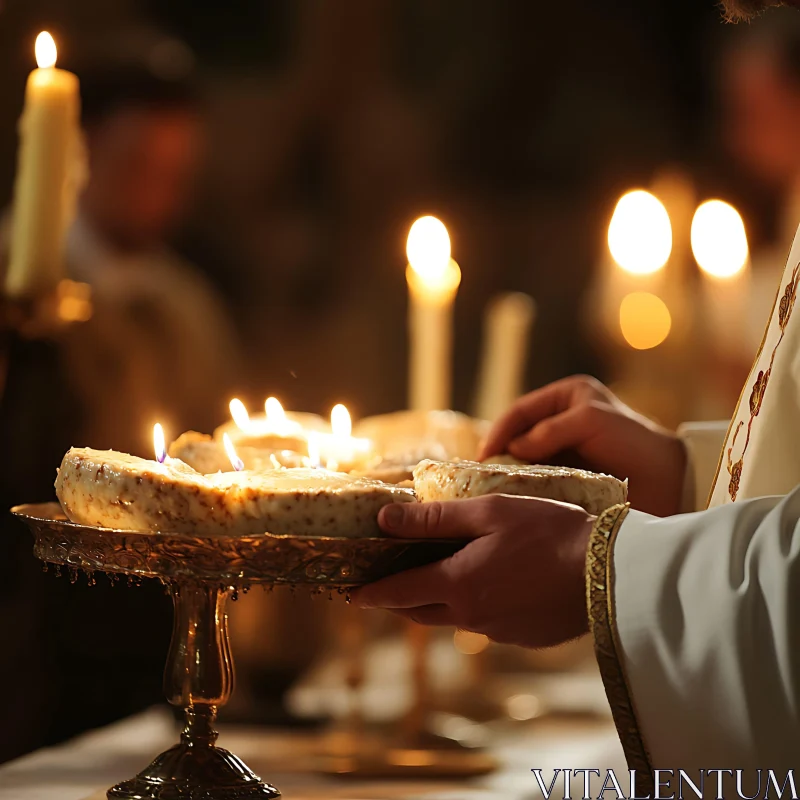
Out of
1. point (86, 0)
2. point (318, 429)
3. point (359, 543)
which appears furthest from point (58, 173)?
point (86, 0)

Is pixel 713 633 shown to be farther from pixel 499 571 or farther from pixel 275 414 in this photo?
pixel 275 414

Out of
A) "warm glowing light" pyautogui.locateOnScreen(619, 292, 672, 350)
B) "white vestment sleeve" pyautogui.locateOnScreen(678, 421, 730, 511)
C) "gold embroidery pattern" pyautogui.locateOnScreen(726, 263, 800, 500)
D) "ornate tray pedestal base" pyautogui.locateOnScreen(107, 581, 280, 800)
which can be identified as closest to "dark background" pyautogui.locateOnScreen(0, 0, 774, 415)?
"warm glowing light" pyautogui.locateOnScreen(619, 292, 672, 350)

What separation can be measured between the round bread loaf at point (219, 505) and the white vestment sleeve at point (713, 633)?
0.29 m

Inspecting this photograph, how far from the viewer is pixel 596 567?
53.5 inches

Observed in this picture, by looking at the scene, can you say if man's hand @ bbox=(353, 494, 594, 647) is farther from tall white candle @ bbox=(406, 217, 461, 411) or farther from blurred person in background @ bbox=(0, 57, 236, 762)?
blurred person in background @ bbox=(0, 57, 236, 762)

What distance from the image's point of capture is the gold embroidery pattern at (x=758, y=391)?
170 centimetres


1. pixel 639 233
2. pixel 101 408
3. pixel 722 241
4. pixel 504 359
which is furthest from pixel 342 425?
pixel 722 241

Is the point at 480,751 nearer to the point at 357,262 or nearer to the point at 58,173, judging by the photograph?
the point at 58,173

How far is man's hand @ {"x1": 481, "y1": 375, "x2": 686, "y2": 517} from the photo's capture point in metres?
1.95

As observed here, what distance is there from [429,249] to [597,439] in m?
0.85

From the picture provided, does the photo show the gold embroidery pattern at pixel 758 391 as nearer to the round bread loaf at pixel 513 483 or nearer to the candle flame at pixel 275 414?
the round bread loaf at pixel 513 483

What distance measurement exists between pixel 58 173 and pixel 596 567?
1.02 meters

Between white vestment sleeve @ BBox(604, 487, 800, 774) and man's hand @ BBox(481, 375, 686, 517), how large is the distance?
1.86 feet

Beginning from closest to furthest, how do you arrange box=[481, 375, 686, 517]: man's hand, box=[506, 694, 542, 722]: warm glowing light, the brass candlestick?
the brass candlestick, box=[481, 375, 686, 517]: man's hand, box=[506, 694, 542, 722]: warm glowing light
